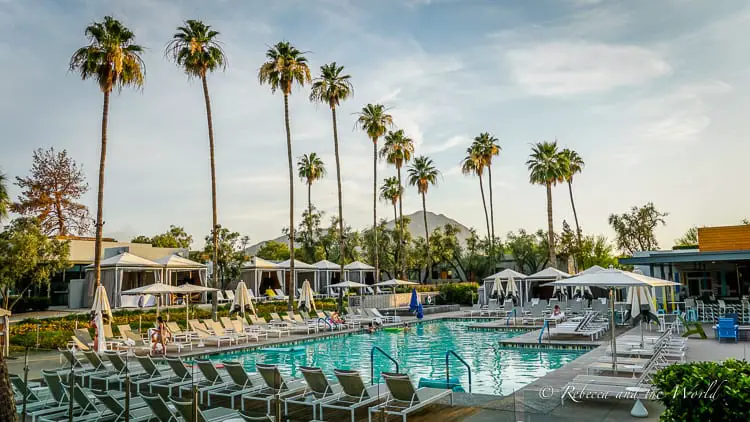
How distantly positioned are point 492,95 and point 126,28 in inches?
581

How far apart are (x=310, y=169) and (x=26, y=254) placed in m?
24.5

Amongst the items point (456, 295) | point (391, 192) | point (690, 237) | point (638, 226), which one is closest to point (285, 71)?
point (456, 295)

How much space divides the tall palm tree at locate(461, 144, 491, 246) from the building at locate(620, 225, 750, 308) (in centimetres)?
1851

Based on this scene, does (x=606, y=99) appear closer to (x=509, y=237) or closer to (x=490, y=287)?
(x=490, y=287)

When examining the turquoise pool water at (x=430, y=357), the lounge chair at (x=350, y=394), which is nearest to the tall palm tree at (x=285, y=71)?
the turquoise pool water at (x=430, y=357)

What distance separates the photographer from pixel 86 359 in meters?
12.2

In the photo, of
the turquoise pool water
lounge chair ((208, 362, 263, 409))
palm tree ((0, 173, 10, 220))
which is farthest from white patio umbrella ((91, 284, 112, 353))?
palm tree ((0, 173, 10, 220))

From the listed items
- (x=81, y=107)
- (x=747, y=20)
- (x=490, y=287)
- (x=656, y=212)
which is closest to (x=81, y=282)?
(x=81, y=107)

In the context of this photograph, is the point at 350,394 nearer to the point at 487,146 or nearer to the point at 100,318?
the point at 100,318

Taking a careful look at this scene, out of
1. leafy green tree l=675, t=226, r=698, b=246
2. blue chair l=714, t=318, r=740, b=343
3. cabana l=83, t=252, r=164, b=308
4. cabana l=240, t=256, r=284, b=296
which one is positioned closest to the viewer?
blue chair l=714, t=318, r=740, b=343

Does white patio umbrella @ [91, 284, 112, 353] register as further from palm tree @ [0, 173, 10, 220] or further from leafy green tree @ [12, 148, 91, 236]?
leafy green tree @ [12, 148, 91, 236]

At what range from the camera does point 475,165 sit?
46.8 metres

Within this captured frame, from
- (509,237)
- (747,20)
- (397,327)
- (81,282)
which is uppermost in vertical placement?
(747,20)

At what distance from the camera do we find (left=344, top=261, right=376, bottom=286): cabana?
129 feet
